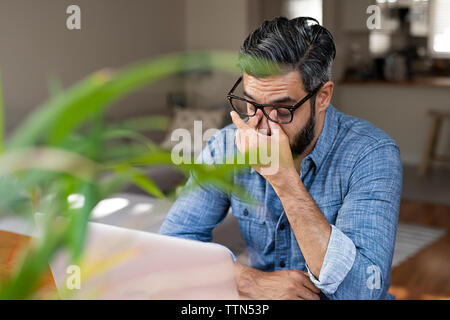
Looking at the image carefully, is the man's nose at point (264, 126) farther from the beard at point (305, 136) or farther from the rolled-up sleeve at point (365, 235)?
the rolled-up sleeve at point (365, 235)

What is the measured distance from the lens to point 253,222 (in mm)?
1321

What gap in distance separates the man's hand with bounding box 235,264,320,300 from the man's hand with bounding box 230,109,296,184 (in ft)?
0.66

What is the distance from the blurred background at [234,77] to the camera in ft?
12.0

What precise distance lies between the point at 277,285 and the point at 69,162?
92cm

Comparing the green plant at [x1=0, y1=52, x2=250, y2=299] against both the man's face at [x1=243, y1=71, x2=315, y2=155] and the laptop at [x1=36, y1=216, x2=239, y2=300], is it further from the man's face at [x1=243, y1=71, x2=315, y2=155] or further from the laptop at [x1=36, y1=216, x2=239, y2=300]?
the man's face at [x1=243, y1=71, x2=315, y2=155]

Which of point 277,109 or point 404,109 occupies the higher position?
point 277,109

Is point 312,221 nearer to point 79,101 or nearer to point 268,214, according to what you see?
point 268,214

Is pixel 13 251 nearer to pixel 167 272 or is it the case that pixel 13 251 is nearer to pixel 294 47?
pixel 167 272

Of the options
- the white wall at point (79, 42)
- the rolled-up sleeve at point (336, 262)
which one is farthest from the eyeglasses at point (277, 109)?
the white wall at point (79, 42)

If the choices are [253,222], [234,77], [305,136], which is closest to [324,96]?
[305,136]

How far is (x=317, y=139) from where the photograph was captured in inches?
51.1

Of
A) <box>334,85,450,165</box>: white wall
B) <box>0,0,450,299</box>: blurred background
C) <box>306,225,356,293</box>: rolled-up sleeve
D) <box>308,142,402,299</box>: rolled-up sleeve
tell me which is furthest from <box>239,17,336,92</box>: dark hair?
<box>334,85,450,165</box>: white wall

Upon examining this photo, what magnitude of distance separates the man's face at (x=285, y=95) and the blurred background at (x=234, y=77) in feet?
5.56

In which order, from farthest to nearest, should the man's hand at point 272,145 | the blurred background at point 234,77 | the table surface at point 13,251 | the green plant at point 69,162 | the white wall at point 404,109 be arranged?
1. the white wall at point 404,109
2. the blurred background at point 234,77
3. the man's hand at point 272,145
4. the table surface at point 13,251
5. the green plant at point 69,162
